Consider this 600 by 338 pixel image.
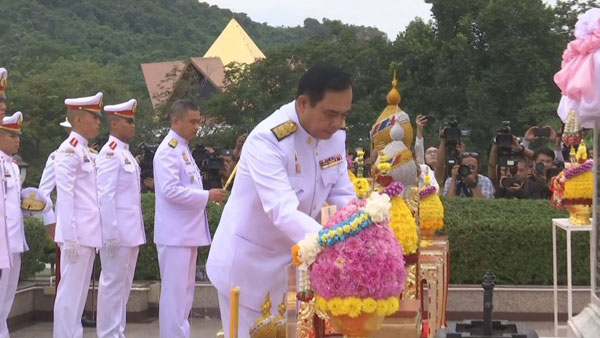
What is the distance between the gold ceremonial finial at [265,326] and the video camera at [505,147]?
6361 mm

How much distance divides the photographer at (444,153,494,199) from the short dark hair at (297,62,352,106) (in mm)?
6350

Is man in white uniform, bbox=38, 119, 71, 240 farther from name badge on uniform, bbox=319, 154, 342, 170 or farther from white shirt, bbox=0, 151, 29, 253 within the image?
name badge on uniform, bbox=319, 154, 342, 170

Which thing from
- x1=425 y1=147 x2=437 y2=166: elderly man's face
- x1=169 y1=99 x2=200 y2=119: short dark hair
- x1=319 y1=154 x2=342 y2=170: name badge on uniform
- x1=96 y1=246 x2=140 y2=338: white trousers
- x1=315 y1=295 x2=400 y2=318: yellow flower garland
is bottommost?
x1=96 y1=246 x2=140 y2=338: white trousers

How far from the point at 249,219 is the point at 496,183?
7326mm

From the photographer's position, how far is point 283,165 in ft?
12.7

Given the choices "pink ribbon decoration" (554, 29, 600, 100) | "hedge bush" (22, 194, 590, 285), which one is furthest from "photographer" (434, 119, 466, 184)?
"pink ribbon decoration" (554, 29, 600, 100)

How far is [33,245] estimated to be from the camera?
9.88 metres

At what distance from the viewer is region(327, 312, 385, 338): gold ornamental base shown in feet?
10.7

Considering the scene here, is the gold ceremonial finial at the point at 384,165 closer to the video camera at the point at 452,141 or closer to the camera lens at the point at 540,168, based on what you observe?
the video camera at the point at 452,141

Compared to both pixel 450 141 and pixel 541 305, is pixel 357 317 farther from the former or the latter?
pixel 450 141

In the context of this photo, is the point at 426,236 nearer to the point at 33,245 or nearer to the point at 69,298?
the point at 69,298

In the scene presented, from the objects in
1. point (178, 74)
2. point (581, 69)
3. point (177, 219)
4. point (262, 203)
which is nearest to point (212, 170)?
point (177, 219)

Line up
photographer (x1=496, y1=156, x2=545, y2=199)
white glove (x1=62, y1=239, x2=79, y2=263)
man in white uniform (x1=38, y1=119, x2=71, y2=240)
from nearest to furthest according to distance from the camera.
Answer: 1. white glove (x1=62, y1=239, x2=79, y2=263)
2. man in white uniform (x1=38, y1=119, x2=71, y2=240)
3. photographer (x1=496, y1=156, x2=545, y2=199)

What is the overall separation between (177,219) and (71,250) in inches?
32.5
